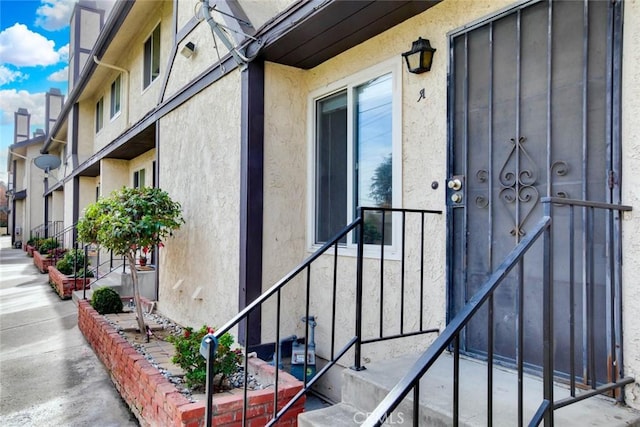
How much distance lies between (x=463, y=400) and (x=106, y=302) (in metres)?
5.37

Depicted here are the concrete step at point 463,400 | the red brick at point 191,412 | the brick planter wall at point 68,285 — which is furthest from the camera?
the brick planter wall at point 68,285

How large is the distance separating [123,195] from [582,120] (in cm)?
465

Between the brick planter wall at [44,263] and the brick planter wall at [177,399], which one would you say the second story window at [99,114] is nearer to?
the brick planter wall at [44,263]

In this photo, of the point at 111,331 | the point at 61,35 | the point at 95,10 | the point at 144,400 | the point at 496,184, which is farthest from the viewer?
the point at 95,10

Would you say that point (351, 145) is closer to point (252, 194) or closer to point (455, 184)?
point (252, 194)

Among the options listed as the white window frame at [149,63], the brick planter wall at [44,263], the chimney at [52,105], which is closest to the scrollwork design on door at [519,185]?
the white window frame at [149,63]

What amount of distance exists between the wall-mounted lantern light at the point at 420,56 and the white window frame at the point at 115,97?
8533mm

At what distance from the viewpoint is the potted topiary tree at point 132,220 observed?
189 inches

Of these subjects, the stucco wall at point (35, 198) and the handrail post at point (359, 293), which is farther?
the stucco wall at point (35, 198)

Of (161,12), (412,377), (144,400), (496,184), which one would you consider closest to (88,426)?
(144,400)

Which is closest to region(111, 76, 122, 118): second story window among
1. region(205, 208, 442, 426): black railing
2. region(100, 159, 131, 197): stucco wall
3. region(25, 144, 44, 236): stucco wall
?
region(100, 159, 131, 197): stucco wall

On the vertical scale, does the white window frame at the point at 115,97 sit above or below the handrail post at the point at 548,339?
above

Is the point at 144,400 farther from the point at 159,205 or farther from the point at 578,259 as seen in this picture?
the point at 578,259

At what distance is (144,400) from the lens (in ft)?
10.9
